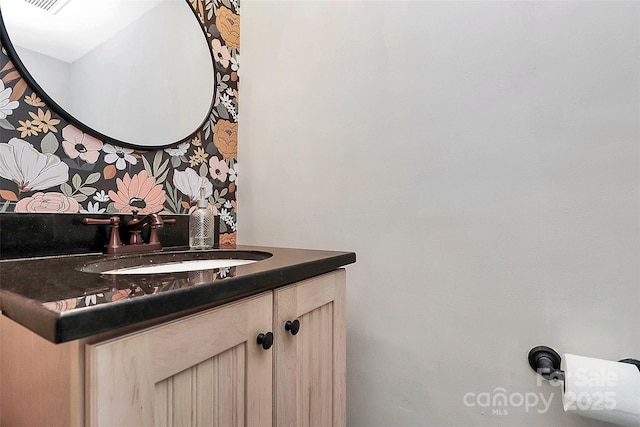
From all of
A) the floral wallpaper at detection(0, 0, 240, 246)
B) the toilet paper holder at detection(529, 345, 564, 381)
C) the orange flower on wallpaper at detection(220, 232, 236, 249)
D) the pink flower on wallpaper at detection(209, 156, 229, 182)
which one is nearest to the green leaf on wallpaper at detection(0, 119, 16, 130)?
the floral wallpaper at detection(0, 0, 240, 246)

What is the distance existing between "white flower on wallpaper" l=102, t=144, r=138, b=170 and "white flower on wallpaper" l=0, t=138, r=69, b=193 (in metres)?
0.11

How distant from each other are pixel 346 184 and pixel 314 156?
0.17 metres

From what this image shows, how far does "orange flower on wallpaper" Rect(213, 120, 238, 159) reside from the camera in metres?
1.25

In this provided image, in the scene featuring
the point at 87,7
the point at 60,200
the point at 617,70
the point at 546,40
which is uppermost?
the point at 87,7

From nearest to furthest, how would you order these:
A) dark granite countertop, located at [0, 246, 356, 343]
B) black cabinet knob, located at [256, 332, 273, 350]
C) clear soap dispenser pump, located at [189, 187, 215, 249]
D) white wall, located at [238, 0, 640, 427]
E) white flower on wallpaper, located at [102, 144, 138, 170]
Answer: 1. dark granite countertop, located at [0, 246, 356, 343]
2. black cabinet knob, located at [256, 332, 273, 350]
3. white wall, located at [238, 0, 640, 427]
4. white flower on wallpaper, located at [102, 144, 138, 170]
5. clear soap dispenser pump, located at [189, 187, 215, 249]

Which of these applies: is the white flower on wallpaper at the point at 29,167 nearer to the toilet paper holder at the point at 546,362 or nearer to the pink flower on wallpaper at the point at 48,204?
the pink flower on wallpaper at the point at 48,204

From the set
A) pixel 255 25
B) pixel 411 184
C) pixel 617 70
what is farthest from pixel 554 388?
pixel 255 25

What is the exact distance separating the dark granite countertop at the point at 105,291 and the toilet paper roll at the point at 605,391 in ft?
2.09

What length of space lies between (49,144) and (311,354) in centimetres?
80

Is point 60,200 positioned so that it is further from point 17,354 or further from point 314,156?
point 314,156

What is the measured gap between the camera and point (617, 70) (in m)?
0.78

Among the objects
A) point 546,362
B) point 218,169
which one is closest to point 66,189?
point 218,169

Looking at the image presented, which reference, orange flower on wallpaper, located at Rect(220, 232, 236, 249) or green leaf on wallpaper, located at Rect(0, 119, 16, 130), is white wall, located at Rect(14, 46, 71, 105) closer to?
green leaf on wallpaper, located at Rect(0, 119, 16, 130)

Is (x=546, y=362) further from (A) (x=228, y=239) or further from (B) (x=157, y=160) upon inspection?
(B) (x=157, y=160)
